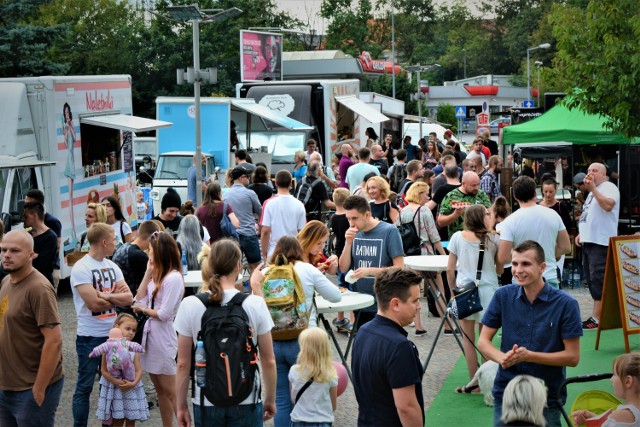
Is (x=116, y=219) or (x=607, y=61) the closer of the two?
(x=116, y=219)

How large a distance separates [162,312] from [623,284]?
16.9ft

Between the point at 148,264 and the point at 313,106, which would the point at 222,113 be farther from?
the point at 148,264

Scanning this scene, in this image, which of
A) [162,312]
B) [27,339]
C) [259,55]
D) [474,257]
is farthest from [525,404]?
[259,55]

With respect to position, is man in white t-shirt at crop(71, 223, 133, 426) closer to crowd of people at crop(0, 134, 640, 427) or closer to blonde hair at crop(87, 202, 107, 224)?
crowd of people at crop(0, 134, 640, 427)

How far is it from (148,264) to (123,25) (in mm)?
52491

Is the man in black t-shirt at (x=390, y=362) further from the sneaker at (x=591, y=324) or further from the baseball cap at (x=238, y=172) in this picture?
the baseball cap at (x=238, y=172)

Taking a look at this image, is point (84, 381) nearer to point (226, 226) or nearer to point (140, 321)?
point (140, 321)

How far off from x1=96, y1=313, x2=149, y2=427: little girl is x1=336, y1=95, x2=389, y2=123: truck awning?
23277 millimetres

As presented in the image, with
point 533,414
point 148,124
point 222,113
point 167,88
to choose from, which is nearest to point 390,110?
point 167,88

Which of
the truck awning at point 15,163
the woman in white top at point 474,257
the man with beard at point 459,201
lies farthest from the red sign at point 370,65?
the woman in white top at point 474,257

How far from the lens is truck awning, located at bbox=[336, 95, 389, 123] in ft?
102

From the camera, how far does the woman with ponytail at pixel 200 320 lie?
5723mm

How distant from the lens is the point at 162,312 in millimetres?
7648

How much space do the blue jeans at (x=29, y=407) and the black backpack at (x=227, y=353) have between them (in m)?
1.17
